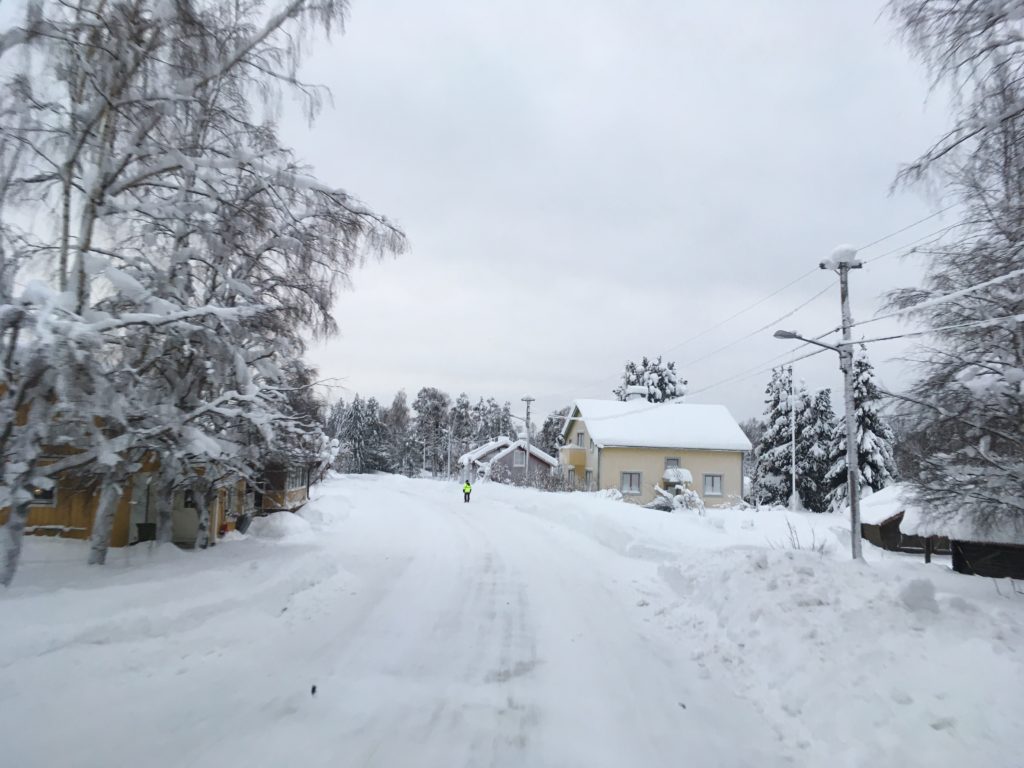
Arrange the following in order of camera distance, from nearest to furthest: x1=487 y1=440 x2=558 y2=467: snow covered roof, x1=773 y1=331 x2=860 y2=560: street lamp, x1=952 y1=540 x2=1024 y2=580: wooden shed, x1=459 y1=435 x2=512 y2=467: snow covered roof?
x1=952 y1=540 x2=1024 y2=580: wooden shed
x1=773 y1=331 x2=860 y2=560: street lamp
x1=487 y1=440 x2=558 y2=467: snow covered roof
x1=459 y1=435 x2=512 y2=467: snow covered roof

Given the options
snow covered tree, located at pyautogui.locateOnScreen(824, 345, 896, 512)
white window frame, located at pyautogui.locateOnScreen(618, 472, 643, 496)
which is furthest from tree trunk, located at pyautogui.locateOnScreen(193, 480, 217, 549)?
snow covered tree, located at pyautogui.locateOnScreen(824, 345, 896, 512)

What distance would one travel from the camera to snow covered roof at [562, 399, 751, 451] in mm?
38094

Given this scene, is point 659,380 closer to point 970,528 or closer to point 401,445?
point 401,445

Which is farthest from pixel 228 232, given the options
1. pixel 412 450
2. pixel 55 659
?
pixel 412 450

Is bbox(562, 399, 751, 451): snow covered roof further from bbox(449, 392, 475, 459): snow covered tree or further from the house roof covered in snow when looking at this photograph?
bbox(449, 392, 475, 459): snow covered tree

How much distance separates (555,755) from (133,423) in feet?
22.8

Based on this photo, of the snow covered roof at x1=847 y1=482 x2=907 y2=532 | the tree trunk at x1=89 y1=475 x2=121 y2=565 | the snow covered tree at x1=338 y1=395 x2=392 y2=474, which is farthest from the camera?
the snow covered tree at x1=338 y1=395 x2=392 y2=474

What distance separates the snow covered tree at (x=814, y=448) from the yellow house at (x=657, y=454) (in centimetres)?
579

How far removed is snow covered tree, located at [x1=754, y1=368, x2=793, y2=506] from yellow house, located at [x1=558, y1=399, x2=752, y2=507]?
5385 mm

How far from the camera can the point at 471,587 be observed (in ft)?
32.1

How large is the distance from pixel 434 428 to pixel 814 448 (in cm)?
5059

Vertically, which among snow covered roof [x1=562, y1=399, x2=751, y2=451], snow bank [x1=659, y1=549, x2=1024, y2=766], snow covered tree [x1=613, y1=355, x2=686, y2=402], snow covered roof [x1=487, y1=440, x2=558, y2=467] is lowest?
snow bank [x1=659, y1=549, x2=1024, y2=766]

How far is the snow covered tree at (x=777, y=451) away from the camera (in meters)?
42.5

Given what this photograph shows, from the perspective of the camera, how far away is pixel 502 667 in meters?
5.99
